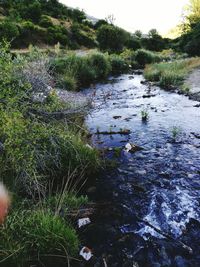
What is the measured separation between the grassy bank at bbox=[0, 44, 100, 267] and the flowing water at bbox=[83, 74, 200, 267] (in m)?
0.60

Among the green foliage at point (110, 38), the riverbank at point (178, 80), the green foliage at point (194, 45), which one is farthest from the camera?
the green foliage at point (110, 38)

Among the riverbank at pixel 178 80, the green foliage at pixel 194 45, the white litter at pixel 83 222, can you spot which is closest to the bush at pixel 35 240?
the white litter at pixel 83 222

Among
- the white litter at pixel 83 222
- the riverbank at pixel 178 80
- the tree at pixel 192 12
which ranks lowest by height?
the white litter at pixel 83 222

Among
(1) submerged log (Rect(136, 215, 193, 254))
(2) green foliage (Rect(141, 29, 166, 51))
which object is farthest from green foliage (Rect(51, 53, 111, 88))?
(2) green foliage (Rect(141, 29, 166, 51))

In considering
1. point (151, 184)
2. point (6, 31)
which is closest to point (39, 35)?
point (6, 31)

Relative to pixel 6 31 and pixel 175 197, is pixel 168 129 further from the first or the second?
pixel 6 31

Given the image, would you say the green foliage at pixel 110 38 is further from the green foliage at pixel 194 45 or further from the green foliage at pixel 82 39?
the green foliage at pixel 82 39

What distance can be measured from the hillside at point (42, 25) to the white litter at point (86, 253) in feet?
87.4

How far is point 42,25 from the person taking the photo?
4056 cm

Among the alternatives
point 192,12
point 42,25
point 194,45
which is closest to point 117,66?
point 194,45

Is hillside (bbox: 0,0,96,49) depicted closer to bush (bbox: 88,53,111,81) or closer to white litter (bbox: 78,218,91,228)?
bush (bbox: 88,53,111,81)

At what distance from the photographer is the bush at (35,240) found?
3.86 meters

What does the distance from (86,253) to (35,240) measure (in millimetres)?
792

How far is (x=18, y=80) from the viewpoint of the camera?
16.3ft
